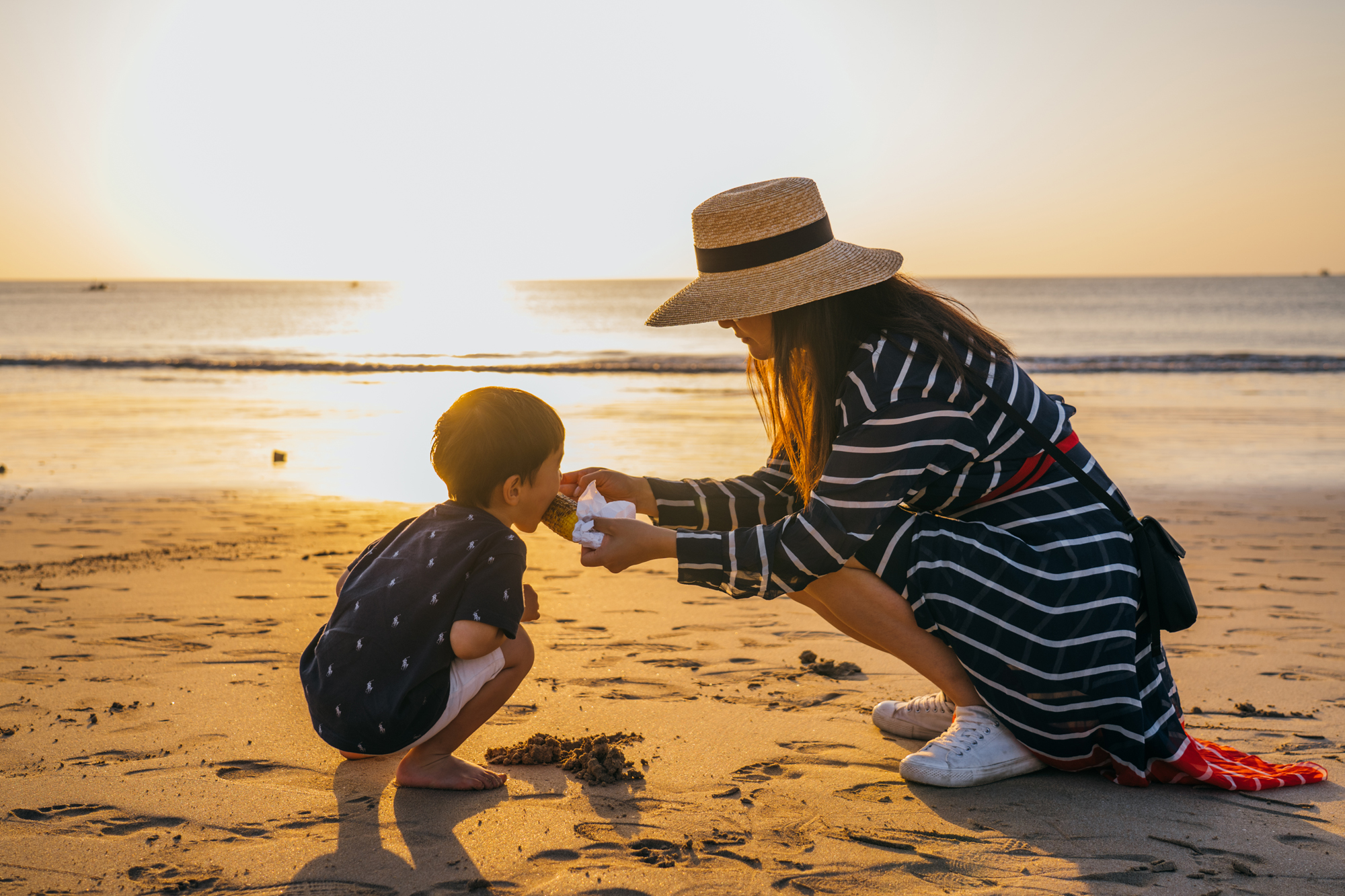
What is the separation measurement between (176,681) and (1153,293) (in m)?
73.5

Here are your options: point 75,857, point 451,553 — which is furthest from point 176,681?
point 451,553

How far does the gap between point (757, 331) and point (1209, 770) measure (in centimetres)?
157

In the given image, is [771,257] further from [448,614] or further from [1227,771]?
[1227,771]

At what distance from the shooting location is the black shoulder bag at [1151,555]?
236 centimetres

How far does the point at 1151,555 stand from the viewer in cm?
238

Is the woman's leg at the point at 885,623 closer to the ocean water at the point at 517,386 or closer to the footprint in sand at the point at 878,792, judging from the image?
the footprint in sand at the point at 878,792

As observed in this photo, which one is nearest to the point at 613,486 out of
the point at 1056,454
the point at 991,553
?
the point at 991,553

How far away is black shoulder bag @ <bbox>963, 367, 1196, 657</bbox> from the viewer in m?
2.36

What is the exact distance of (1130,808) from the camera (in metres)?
2.35

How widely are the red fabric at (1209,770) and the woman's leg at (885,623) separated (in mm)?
310

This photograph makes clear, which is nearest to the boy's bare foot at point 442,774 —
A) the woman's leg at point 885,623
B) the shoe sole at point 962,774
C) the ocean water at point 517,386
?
the woman's leg at point 885,623

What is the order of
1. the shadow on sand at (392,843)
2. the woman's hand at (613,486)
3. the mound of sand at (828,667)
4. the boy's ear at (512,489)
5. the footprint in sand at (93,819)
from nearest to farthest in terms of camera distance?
1. the shadow on sand at (392,843)
2. the footprint in sand at (93,819)
3. the boy's ear at (512,489)
4. the woman's hand at (613,486)
5. the mound of sand at (828,667)

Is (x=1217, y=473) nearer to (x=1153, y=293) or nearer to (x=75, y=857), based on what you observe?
(x=75, y=857)

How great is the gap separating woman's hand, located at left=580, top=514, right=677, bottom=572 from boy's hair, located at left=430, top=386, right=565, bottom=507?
0.83 feet
